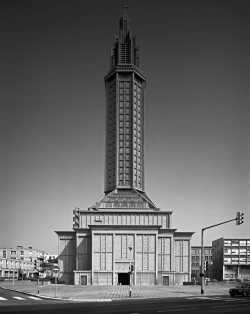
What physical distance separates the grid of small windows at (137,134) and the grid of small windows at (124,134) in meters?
1.48

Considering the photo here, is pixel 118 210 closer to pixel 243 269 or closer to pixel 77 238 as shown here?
pixel 77 238

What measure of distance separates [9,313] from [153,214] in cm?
7572

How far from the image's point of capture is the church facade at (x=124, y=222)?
88.4 m

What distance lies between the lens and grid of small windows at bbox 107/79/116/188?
4252 inches

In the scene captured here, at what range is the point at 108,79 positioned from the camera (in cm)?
11481

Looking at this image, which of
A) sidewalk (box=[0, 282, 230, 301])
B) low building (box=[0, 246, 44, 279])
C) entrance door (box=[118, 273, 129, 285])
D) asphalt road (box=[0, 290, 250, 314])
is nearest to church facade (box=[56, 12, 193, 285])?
entrance door (box=[118, 273, 129, 285])

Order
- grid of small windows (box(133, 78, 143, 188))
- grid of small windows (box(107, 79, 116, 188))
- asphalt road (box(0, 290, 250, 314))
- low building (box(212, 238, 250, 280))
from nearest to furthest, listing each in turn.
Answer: asphalt road (box(0, 290, 250, 314)), grid of small windows (box(133, 78, 143, 188)), grid of small windows (box(107, 79, 116, 188)), low building (box(212, 238, 250, 280))

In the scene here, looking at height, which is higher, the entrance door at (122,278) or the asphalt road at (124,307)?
the asphalt road at (124,307)

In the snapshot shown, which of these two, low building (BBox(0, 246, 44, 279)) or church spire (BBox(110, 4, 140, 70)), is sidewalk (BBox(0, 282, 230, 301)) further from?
low building (BBox(0, 246, 44, 279))

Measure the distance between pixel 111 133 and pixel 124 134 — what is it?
12.3ft

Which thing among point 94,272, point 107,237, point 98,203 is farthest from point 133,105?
point 94,272

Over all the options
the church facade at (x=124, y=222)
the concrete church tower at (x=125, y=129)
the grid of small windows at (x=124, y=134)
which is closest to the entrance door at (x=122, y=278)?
the church facade at (x=124, y=222)

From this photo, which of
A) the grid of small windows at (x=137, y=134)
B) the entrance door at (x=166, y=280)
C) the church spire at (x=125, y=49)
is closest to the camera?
the entrance door at (x=166, y=280)

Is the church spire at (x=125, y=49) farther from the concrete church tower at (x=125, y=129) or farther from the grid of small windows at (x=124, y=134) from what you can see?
the grid of small windows at (x=124, y=134)
